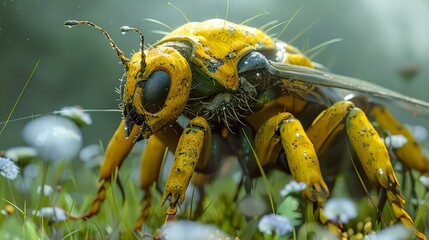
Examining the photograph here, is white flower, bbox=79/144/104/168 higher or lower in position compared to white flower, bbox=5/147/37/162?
lower

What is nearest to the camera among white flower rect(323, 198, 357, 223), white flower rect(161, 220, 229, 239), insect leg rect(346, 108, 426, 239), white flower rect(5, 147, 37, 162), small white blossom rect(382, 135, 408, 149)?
white flower rect(161, 220, 229, 239)

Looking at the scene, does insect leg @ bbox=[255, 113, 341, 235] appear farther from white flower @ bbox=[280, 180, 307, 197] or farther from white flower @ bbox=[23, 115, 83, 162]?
white flower @ bbox=[23, 115, 83, 162]

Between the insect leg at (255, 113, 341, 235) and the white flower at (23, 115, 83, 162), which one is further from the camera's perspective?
the white flower at (23, 115, 83, 162)

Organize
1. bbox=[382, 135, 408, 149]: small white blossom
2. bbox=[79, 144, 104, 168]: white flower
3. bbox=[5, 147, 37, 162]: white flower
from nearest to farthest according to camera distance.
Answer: bbox=[5, 147, 37, 162]: white flower
bbox=[382, 135, 408, 149]: small white blossom
bbox=[79, 144, 104, 168]: white flower

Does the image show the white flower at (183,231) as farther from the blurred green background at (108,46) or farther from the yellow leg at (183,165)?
the blurred green background at (108,46)

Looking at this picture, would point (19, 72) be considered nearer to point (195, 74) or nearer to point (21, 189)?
→ point (21, 189)

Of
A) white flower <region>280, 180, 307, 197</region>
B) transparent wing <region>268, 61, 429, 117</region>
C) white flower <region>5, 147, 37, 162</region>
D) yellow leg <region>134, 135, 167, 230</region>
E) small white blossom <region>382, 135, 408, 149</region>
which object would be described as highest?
transparent wing <region>268, 61, 429, 117</region>

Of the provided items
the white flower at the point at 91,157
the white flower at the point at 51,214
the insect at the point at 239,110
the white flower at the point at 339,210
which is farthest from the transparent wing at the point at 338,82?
the white flower at the point at 91,157

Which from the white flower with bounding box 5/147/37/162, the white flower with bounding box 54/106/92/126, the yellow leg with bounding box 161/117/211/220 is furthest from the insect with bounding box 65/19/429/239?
the white flower with bounding box 5/147/37/162
